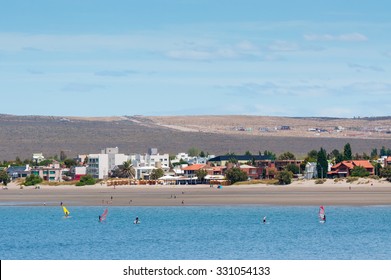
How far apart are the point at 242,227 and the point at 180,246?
1193 centimetres

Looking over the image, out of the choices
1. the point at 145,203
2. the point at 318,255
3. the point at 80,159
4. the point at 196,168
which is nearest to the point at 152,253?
the point at 318,255

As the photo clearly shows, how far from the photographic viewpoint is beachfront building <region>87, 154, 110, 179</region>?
156 meters

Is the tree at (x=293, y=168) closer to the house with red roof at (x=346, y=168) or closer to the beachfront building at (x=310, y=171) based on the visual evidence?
the beachfront building at (x=310, y=171)

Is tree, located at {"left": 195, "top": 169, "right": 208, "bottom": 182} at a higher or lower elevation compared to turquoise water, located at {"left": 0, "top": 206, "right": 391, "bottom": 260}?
higher

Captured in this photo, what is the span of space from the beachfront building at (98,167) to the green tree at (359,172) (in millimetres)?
43458

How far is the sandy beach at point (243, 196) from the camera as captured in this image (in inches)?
3489

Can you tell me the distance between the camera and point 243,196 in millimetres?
99875

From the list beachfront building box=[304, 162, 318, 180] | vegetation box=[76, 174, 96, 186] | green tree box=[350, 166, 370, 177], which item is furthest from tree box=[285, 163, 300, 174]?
vegetation box=[76, 174, 96, 186]

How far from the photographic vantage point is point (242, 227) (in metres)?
61.3

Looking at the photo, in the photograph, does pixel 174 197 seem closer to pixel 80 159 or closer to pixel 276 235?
pixel 276 235

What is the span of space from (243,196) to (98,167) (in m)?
60.1

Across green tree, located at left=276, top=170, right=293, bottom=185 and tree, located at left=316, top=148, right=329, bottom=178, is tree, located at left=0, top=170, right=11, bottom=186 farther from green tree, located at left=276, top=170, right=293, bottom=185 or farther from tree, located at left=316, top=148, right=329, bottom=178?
tree, located at left=316, top=148, right=329, bottom=178

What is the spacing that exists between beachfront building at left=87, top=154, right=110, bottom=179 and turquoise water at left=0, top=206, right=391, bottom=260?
244ft

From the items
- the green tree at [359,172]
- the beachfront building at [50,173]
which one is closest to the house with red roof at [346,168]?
the green tree at [359,172]
